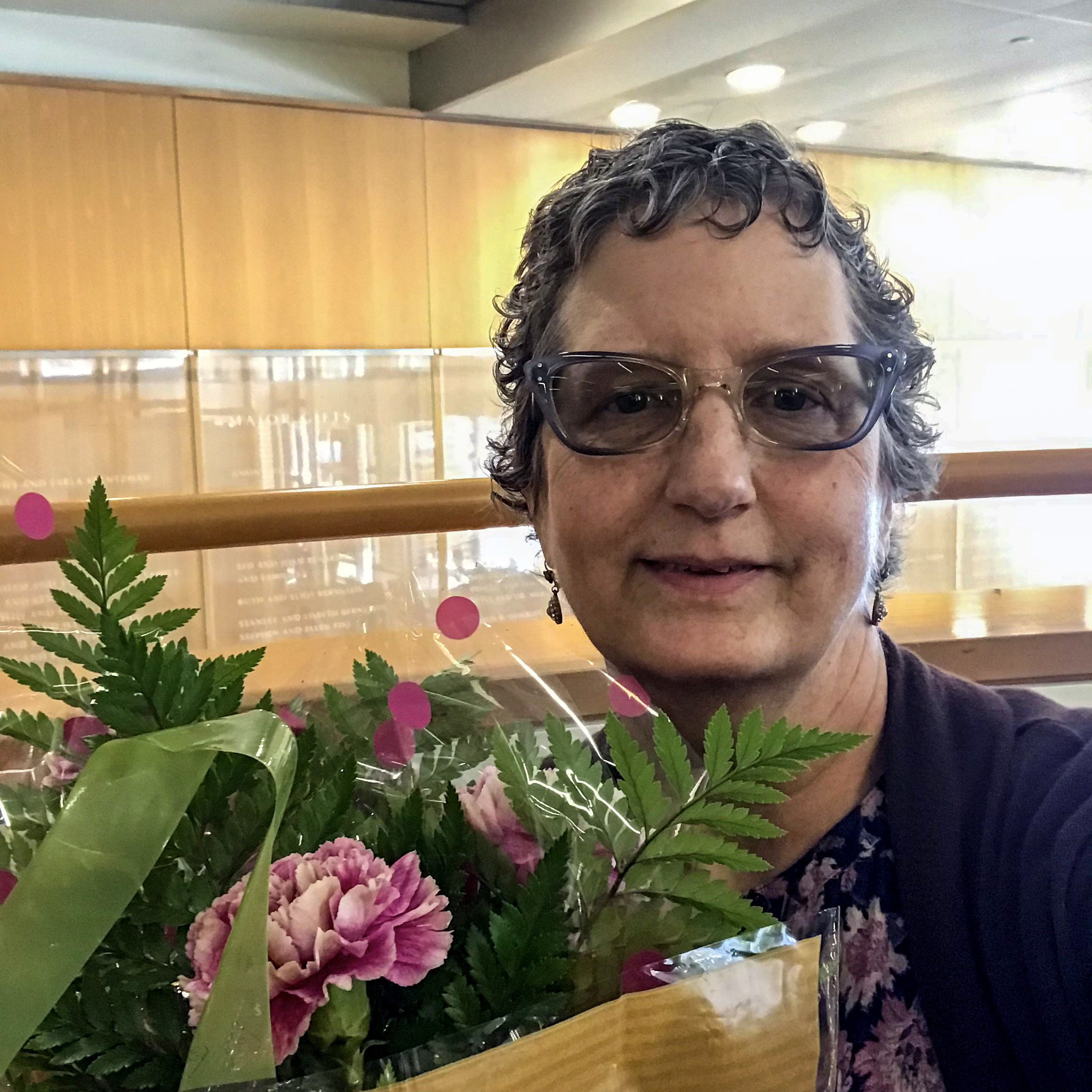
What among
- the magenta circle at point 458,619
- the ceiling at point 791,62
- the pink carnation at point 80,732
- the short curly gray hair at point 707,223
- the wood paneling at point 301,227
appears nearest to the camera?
the pink carnation at point 80,732

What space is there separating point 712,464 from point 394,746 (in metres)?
0.38

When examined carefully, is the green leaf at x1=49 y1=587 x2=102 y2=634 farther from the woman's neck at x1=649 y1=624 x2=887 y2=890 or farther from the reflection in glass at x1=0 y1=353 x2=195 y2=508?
the reflection in glass at x1=0 y1=353 x2=195 y2=508

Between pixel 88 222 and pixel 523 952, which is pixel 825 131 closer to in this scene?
pixel 88 222

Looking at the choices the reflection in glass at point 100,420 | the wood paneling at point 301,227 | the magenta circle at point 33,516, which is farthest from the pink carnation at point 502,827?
the wood paneling at point 301,227

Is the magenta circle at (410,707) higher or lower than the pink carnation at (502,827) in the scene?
higher

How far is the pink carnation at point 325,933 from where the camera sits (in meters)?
0.36

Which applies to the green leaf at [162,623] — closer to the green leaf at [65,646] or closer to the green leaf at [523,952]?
the green leaf at [65,646]

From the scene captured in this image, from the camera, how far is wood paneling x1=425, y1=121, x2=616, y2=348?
14.5 ft

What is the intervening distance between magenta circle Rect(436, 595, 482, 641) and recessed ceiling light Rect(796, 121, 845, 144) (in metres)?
4.51

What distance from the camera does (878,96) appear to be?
4418 mm

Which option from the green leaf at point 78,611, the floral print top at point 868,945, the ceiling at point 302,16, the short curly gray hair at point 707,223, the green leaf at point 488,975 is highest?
the ceiling at point 302,16

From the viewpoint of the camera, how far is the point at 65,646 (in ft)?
1.50

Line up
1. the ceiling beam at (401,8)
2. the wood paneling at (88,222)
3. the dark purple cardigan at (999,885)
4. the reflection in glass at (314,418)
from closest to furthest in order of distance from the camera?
the dark purple cardigan at (999,885)
the wood paneling at (88,222)
the ceiling beam at (401,8)
the reflection in glass at (314,418)

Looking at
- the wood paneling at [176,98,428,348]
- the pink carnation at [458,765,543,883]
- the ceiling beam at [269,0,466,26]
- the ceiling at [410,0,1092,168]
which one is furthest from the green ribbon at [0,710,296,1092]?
the ceiling beam at [269,0,466,26]
